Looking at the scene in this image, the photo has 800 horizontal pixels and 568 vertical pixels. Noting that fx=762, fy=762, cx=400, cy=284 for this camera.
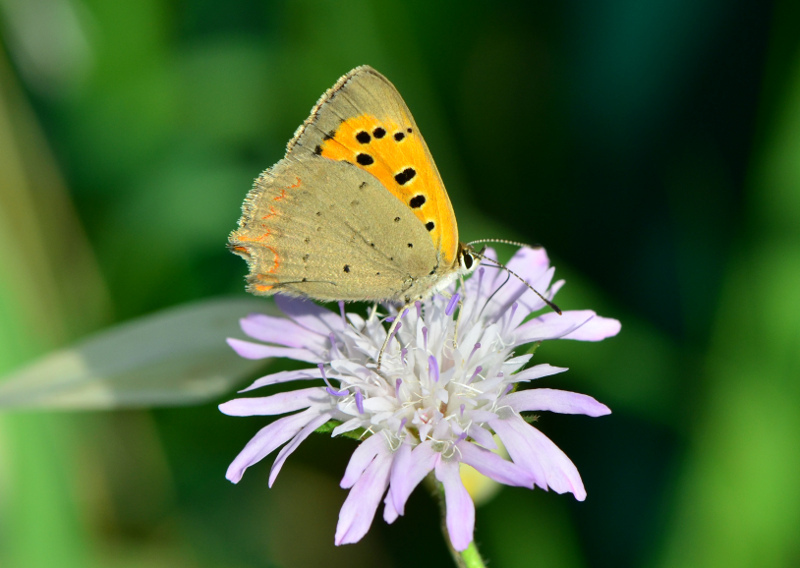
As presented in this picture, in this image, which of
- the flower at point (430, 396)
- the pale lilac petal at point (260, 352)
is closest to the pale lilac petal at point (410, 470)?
the flower at point (430, 396)

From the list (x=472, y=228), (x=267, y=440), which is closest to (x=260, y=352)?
(x=267, y=440)

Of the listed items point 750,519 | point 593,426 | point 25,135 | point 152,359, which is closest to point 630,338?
point 593,426

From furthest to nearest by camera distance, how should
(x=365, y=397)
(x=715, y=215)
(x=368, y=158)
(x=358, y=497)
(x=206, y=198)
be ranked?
1. (x=206, y=198)
2. (x=715, y=215)
3. (x=368, y=158)
4. (x=365, y=397)
5. (x=358, y=497)

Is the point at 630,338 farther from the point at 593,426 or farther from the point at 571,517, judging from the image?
the point at 571,517

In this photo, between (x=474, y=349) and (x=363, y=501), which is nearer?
(x=363, y=501)

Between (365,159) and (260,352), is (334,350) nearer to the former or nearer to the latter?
(260,352)

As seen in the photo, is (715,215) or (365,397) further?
(715,215)

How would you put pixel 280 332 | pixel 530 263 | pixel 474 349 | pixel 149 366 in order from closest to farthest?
pixel 474 349, pixel 280 332, pixel 530 263, pixel 149 366
